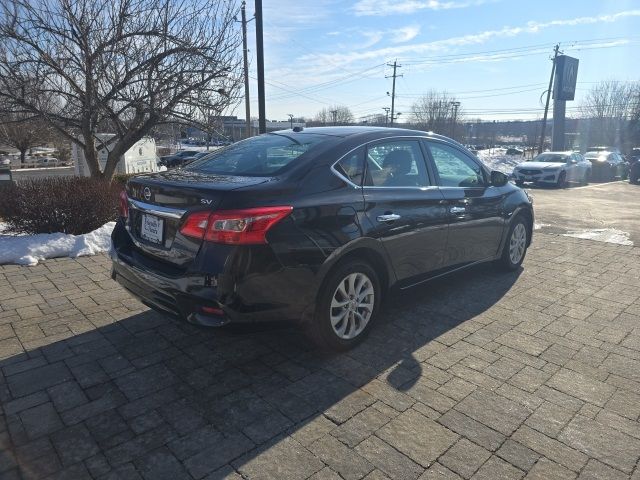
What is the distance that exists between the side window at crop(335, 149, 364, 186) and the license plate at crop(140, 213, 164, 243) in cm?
129

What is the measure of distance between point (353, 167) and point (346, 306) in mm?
1030

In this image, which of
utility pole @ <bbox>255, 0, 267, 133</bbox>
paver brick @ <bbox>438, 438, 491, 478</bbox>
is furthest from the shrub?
utility pole @ <bbox>255, 0, 267, 133</bbox>

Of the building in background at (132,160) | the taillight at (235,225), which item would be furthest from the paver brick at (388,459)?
the building in background at (132,160)

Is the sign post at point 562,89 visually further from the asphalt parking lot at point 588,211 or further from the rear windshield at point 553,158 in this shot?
the asphalt parking lot at point 588,211

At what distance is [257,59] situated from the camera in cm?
1216

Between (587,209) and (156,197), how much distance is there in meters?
12.0

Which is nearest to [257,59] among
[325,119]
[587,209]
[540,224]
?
[540,224]

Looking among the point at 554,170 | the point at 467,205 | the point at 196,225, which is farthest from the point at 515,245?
the point at 554,170

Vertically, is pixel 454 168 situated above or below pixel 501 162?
above

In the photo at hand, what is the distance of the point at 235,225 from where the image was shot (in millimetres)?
2654

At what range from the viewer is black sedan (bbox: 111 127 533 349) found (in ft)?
8.87

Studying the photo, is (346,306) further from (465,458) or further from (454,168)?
(454,168)

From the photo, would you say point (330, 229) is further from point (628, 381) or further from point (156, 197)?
point (628, 381)

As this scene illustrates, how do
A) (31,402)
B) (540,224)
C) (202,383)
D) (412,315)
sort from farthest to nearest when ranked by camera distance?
(540,224)
(412,315)
(202,383)
(31,402)
